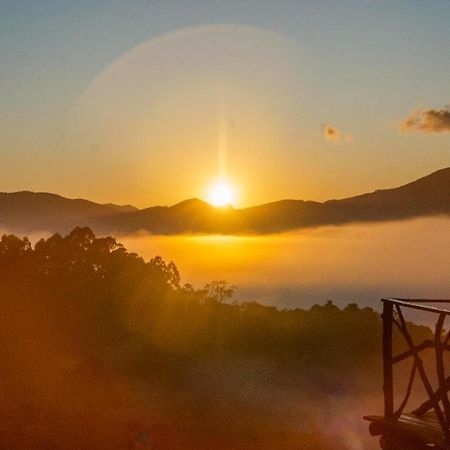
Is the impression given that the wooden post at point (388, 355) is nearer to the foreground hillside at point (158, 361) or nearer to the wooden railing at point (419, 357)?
the wooden railing at point (419, 357)

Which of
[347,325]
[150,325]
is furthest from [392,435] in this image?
[347,325]

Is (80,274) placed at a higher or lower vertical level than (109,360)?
higher

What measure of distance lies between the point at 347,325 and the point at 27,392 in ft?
78.5

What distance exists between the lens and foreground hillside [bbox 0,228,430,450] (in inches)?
1006

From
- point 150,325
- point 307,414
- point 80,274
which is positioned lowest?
point 307,414

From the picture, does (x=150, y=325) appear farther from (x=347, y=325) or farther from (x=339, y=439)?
(x=339, y=439)

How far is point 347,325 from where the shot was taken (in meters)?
47.9

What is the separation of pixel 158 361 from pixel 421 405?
93.7 feet

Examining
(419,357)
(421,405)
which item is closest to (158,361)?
(421,405)

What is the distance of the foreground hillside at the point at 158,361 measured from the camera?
25541mm

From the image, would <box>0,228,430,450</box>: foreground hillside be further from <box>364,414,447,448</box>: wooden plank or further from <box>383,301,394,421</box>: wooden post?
<box>383,301,394,421</box>: wooden post

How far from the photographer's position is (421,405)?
38.5ft

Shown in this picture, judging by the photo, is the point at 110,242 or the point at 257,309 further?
the point at 257,309

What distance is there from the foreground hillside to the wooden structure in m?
12.3
